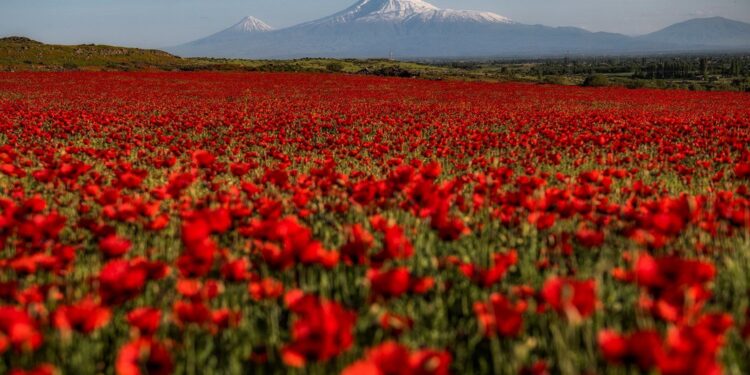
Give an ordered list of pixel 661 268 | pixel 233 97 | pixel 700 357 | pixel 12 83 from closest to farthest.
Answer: pixel 700 357 → pixel 661 268 → pixel 233 97 → pixel 12 83

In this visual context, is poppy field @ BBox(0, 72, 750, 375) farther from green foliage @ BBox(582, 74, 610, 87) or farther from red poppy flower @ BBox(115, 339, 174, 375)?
green foliage @ BBox(582, 74, 610, 87)

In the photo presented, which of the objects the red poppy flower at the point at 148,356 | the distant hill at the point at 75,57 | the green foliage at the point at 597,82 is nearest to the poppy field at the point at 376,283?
the red poppy flower at the point at 148,356

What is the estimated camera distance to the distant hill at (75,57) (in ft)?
165

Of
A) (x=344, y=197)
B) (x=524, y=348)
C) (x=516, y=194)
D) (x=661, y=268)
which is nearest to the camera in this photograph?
(x=661, y=268)

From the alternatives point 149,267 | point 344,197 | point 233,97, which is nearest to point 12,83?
point 233,97

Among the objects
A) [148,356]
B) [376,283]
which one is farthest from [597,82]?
[148,356]

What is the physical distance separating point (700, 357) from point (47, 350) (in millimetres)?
2154

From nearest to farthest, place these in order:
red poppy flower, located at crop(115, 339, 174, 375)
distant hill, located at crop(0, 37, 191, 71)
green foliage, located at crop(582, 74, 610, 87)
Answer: red poppy flower, located at crop(115, 339, 174, 375), green foliage, located at crop(582, 74, 610, 87), distant hill, located at crop(0, 37, 191, 71)

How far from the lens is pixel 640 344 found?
1.33m

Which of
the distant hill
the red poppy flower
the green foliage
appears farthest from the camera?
the distant hill

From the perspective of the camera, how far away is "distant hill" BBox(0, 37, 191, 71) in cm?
5028

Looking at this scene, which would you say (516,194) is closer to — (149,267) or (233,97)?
(149,267)

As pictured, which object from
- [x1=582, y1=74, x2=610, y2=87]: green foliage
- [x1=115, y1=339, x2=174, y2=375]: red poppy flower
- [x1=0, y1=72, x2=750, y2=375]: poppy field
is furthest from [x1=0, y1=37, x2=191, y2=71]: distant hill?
[x1=115, y1=339, x2=174, y2=375]: red poppy flower

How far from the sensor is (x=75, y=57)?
55.8 m
